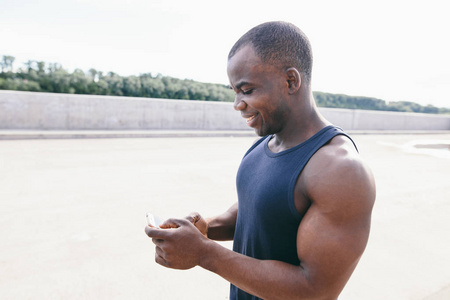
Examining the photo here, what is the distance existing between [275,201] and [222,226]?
0.60m

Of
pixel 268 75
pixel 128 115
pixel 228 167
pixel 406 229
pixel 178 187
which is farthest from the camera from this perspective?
pixel 128 115

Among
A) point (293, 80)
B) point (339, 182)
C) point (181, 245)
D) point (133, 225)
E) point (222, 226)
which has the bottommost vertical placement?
point (133, 225)

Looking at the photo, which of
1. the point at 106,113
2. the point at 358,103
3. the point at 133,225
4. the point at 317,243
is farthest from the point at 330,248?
the point at 358,103

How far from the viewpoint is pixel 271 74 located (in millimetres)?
1231

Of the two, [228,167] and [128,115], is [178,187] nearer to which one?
[228,167]

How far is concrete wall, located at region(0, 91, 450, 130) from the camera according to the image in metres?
11.2

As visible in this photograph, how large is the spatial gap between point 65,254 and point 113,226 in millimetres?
740

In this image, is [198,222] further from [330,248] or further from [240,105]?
[330,248]

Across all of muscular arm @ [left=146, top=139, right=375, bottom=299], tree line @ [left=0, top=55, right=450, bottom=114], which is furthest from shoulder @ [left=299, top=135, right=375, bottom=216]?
tree line @ [left=0, top=55, right=450, bottom=114]

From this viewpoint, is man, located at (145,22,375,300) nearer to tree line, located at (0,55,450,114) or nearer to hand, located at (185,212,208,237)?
hand, located at (185,212,208,237)

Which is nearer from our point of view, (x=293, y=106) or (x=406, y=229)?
(x=293, y=106)

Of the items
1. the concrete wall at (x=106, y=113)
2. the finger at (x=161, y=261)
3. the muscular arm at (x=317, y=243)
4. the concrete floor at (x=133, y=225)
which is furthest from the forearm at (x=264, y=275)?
the concrete wall at (x=106, y=113)

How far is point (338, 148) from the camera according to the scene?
43.2 inches

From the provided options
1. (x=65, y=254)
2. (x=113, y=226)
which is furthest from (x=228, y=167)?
(x=65, y=254)
